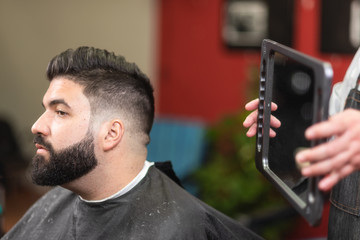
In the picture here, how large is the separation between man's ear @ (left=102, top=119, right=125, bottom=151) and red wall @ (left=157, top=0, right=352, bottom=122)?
266 cm

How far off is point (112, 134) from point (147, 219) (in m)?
0.27

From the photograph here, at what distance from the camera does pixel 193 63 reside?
183 inches

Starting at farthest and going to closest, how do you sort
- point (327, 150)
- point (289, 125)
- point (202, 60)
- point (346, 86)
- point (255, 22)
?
point (202, 60) < point (255, 22) < point (346, 86) < point (289, 125) < point (327, 150)

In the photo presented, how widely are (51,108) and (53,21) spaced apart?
4.02 metres

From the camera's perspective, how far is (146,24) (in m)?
5.05

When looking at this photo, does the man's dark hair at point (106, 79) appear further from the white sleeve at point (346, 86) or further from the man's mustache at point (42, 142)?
the white sleeve at point (346, 86)

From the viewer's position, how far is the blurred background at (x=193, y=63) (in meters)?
3.63

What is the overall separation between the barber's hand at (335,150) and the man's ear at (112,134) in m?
0.70

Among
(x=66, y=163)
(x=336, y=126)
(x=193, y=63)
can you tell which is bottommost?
(x=193, y=63)

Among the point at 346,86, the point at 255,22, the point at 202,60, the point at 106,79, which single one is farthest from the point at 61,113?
the point at 202,60

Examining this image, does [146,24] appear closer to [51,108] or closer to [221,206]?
[221,206]

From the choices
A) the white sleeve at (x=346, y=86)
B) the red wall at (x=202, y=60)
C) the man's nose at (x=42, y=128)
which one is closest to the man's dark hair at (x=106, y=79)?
the man's nose at (x=42, y=128)

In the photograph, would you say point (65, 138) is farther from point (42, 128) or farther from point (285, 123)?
point (285, 123)

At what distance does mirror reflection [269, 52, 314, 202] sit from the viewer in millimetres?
1191
